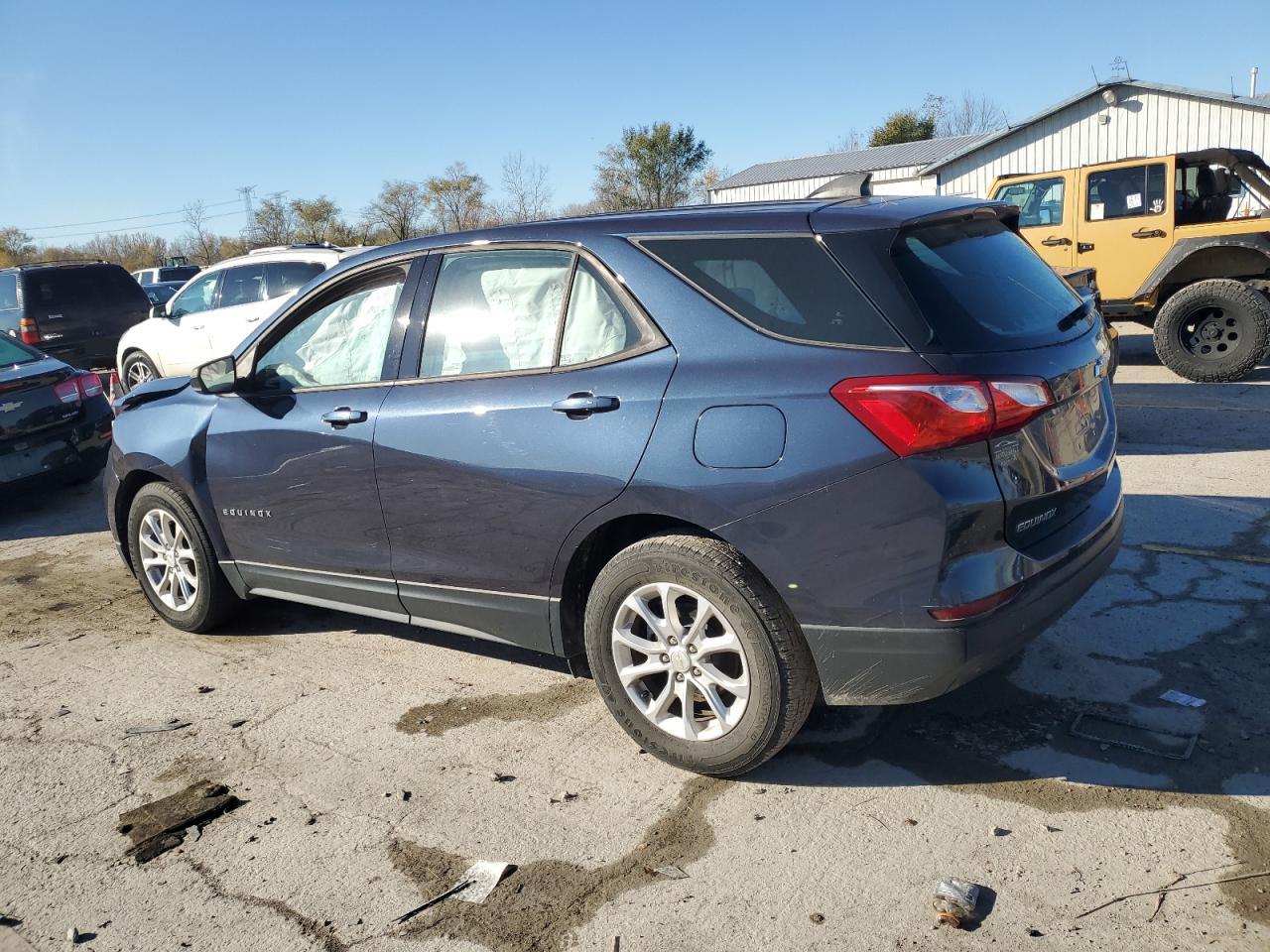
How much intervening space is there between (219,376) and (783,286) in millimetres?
2724

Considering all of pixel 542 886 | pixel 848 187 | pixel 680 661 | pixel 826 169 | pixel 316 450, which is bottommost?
pixel 542 886

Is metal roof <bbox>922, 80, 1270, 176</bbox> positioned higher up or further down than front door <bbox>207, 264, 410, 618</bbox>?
higher up

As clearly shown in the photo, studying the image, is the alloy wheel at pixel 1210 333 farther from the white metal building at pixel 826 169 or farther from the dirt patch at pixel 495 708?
the white metal building at pixel 826 169

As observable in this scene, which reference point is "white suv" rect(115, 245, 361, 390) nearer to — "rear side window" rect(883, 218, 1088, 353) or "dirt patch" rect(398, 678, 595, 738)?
"dirt patch" rect(398, 678, 595, 738)

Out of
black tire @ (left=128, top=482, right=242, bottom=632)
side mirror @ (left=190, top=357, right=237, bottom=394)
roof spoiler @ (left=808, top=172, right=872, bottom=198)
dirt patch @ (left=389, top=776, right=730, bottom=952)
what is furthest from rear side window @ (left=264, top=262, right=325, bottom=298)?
dirt patch @ (left=389, top=776, right=730, bottom=952)

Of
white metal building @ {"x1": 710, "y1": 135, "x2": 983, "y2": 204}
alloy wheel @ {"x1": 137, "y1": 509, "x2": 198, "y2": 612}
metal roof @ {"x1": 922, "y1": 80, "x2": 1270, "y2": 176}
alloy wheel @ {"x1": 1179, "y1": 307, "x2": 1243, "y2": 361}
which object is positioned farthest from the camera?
white metal building @ {"x1": 710, "y1": 135, "x2": 983, "y2": 204}

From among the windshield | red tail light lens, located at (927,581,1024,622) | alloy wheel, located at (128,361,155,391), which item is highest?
the windshield

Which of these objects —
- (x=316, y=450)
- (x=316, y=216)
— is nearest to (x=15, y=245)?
(x=316, y=216)

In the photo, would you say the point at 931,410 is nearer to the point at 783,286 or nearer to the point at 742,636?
the point at 783,286

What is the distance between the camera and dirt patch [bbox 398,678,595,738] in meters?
3.97

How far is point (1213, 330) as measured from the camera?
34.2 ft

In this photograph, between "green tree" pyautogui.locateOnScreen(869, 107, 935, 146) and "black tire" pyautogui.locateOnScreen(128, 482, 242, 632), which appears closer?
"black tire" pyautogui.locateOnScreen(128, 482, 242, 632)

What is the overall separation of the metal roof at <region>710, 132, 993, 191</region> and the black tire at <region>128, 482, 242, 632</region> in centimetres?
3619

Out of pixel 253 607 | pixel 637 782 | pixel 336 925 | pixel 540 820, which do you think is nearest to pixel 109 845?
pixel 336 925
